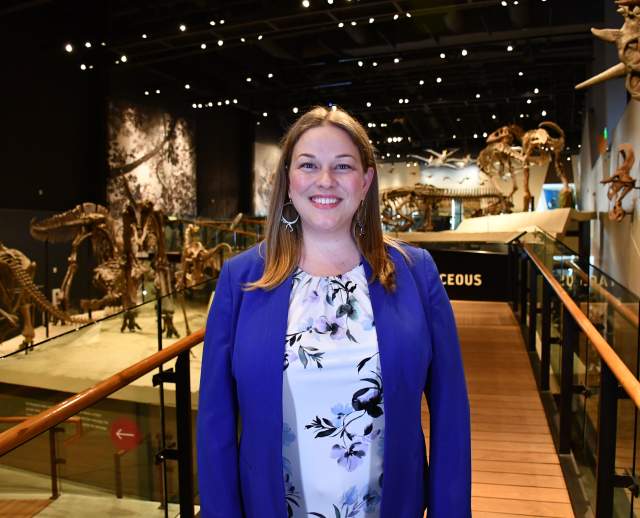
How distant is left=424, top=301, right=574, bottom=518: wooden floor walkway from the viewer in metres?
2.85

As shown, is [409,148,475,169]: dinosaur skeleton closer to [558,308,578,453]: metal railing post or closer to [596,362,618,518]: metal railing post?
[558,308,578,453]: metal railing post

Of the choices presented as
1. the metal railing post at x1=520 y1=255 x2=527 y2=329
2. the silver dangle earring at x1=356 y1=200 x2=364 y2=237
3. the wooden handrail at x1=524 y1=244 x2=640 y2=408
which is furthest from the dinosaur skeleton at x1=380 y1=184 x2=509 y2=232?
the silver dangle earring at x1=356 y1=200 x2=364 y2=237

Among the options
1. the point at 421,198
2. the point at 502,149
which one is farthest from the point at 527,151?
the point at 421,198

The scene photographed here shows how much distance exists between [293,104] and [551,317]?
1183 cm

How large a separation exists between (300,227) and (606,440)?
1.28 m

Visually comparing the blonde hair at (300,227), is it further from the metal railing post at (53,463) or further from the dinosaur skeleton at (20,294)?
the dinosaur skeleton at (20,294)

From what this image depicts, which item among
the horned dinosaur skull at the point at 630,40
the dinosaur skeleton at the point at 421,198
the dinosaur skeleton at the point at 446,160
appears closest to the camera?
the horned dinosaur skull at the point at 630,40

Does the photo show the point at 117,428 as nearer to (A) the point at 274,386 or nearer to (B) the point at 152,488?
(B) the point at 152,488

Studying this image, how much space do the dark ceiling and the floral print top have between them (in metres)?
8.06

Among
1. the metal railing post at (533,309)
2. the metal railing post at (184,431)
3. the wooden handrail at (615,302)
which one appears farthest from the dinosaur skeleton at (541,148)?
the metal railing post at (184,431)

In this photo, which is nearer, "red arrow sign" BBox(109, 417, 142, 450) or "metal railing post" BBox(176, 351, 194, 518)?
"metal railing post" BBox(176, 351, 194, 518)

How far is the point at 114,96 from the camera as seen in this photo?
447 inches

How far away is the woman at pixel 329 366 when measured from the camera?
125cm

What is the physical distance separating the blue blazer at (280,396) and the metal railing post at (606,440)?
2.48 feet
